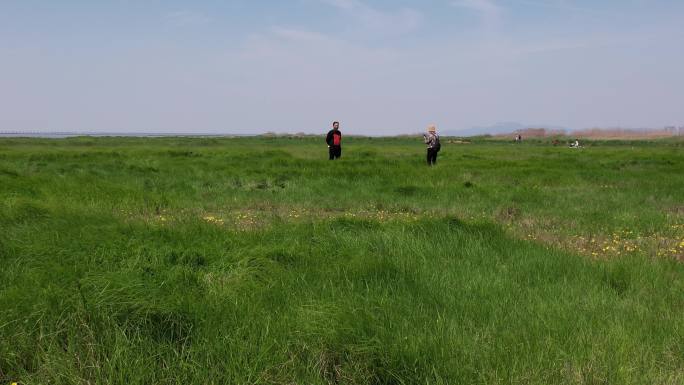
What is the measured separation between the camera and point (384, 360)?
125 inches

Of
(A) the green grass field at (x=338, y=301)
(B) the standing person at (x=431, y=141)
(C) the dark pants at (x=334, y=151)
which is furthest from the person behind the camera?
(C) the dark pants at (x=334, y=151)

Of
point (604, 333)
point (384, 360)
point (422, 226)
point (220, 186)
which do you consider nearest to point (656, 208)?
point (422, 226)

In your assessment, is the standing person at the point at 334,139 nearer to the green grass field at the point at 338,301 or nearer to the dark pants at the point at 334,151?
the dark pants at the point at 334,151

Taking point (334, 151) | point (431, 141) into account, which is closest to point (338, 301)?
point (431, 141)

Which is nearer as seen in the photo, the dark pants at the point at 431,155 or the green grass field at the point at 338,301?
the green grass field at the point at 338,301

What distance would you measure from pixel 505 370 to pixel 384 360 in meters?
0.77

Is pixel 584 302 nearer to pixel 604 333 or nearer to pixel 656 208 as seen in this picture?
pixel 604 333

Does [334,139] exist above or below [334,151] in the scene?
above

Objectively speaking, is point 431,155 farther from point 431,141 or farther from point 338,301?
point 338,301

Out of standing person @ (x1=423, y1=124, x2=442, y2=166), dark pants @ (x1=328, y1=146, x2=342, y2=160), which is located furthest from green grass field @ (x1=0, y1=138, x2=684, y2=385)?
dark pants @ (x1=328, y1=146, x2=342, y2=160)

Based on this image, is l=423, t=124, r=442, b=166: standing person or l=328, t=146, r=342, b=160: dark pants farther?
l=328, t=146, r=342, b=160: dark pants

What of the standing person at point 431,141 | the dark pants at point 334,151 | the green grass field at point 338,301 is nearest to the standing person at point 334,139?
the dark pants at point 334,151

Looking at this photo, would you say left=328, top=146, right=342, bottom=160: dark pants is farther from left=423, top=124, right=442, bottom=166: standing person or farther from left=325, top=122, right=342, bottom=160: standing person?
left=423, top=124, right=442, bottom=166: standing person

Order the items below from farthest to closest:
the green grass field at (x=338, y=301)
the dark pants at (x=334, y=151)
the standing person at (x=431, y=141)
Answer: the dark pants at (x=334, y=151)
the standing person at (x=431, y=141)
the green grass field at (x=338, y=301)
